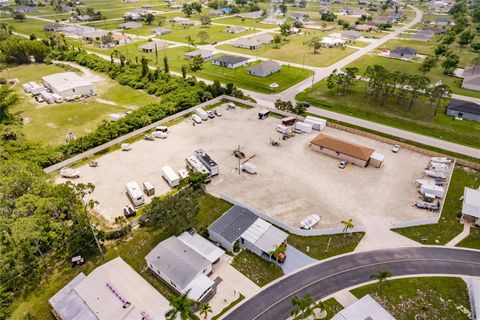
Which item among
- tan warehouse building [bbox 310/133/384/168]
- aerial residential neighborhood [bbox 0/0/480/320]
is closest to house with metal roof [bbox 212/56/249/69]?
aerial residential neighborhood [bbox 0/0/480/320]

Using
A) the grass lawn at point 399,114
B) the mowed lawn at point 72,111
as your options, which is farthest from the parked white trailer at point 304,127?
the mowed lawn at point 72,111

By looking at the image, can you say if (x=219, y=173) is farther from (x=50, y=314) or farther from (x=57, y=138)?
(x=57, y=138)

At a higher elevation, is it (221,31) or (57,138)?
(221,31)

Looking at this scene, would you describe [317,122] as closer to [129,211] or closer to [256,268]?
[256,268]

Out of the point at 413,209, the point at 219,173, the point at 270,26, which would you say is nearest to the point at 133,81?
the point at 219,173

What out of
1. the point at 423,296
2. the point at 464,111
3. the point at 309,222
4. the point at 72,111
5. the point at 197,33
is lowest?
the point at 423,296

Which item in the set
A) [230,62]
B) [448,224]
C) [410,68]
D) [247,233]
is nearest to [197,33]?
[230,62]
